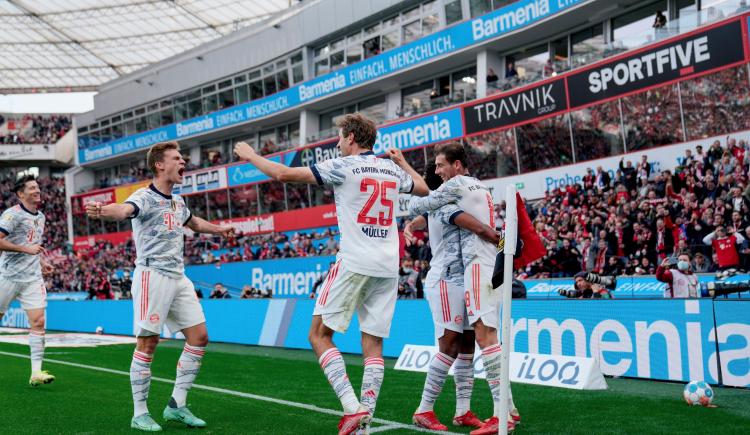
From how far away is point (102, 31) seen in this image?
5403 cm

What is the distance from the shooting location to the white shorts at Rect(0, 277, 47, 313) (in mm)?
9164

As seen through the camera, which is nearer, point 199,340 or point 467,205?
point 467,205

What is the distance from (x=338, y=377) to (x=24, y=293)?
6.10 m

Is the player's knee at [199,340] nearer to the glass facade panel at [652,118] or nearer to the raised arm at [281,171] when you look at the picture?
the raised arm at [281,171]

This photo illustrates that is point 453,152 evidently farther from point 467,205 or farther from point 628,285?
point 628,285

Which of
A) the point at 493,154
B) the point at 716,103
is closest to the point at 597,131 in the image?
the point at 716,103

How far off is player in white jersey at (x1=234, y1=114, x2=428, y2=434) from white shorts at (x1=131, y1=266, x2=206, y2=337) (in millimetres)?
1647

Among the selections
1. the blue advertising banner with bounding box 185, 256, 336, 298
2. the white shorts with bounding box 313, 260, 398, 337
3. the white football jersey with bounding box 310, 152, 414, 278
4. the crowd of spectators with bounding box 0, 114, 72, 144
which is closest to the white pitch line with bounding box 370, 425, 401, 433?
the white shorts with bounding box 313, 260, 398, 337

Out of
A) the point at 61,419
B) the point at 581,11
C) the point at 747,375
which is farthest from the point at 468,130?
the point at 61,419

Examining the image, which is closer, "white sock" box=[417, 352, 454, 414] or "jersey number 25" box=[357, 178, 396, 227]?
"jersey number 25" box=[357, 178, 396, 227]

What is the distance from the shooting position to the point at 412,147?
3027 cm

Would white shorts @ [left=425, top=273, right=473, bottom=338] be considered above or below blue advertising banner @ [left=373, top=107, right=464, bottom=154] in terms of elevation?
below

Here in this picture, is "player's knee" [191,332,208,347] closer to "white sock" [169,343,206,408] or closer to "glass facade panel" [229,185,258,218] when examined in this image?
"white sock" [169,343,206,408]

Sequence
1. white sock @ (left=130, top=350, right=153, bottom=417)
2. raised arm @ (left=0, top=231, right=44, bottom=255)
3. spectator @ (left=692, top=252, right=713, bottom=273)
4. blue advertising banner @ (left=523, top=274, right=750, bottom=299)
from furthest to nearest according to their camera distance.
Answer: spectator @ (left=692, top=252, right=713, bottom=273), blue advertising banner @ (left=523, top=274, right=750, bottom=299), raised arm @ (left=0, top=231, right=44, bottom=255), white sock @ (left=130, top=350, right=153, bottom=417)
